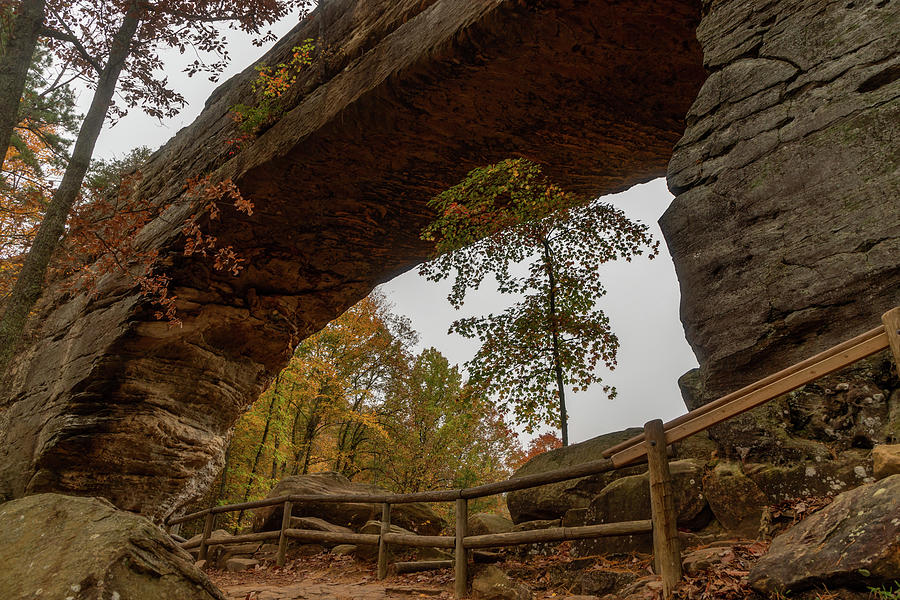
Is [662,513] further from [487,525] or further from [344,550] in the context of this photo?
[344,550]

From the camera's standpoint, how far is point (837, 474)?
9.84 feet

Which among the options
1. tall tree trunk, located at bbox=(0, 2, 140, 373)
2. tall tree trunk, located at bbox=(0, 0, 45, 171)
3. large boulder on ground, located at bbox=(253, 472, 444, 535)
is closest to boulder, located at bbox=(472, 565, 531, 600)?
large boulder on ground, located at bbox=(253, 472, 444, 535)

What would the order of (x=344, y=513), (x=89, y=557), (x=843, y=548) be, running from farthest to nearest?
(x=344, y=513)
(x=89, y=557)
(x=843, y=548)

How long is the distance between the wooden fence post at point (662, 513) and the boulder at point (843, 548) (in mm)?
610

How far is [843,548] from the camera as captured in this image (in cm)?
229

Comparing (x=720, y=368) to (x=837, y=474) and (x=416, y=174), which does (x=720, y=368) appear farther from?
(x=416, y=174)

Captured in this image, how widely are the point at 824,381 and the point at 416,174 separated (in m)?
6.49

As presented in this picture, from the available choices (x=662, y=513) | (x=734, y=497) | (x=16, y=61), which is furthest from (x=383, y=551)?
(x=16, y=61)

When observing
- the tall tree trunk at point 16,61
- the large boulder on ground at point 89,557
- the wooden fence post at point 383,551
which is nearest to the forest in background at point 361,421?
the wooden fence post at point 383,551

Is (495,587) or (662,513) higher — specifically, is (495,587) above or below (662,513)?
below

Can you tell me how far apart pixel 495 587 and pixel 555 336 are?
22.4 ft

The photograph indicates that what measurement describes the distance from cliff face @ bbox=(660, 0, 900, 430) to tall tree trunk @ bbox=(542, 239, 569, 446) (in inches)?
273

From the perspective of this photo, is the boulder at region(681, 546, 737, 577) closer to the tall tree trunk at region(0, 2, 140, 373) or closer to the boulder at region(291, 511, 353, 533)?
the boulder at region(291, 511, 353, 533)

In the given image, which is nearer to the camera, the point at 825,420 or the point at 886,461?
the point at 886,461
